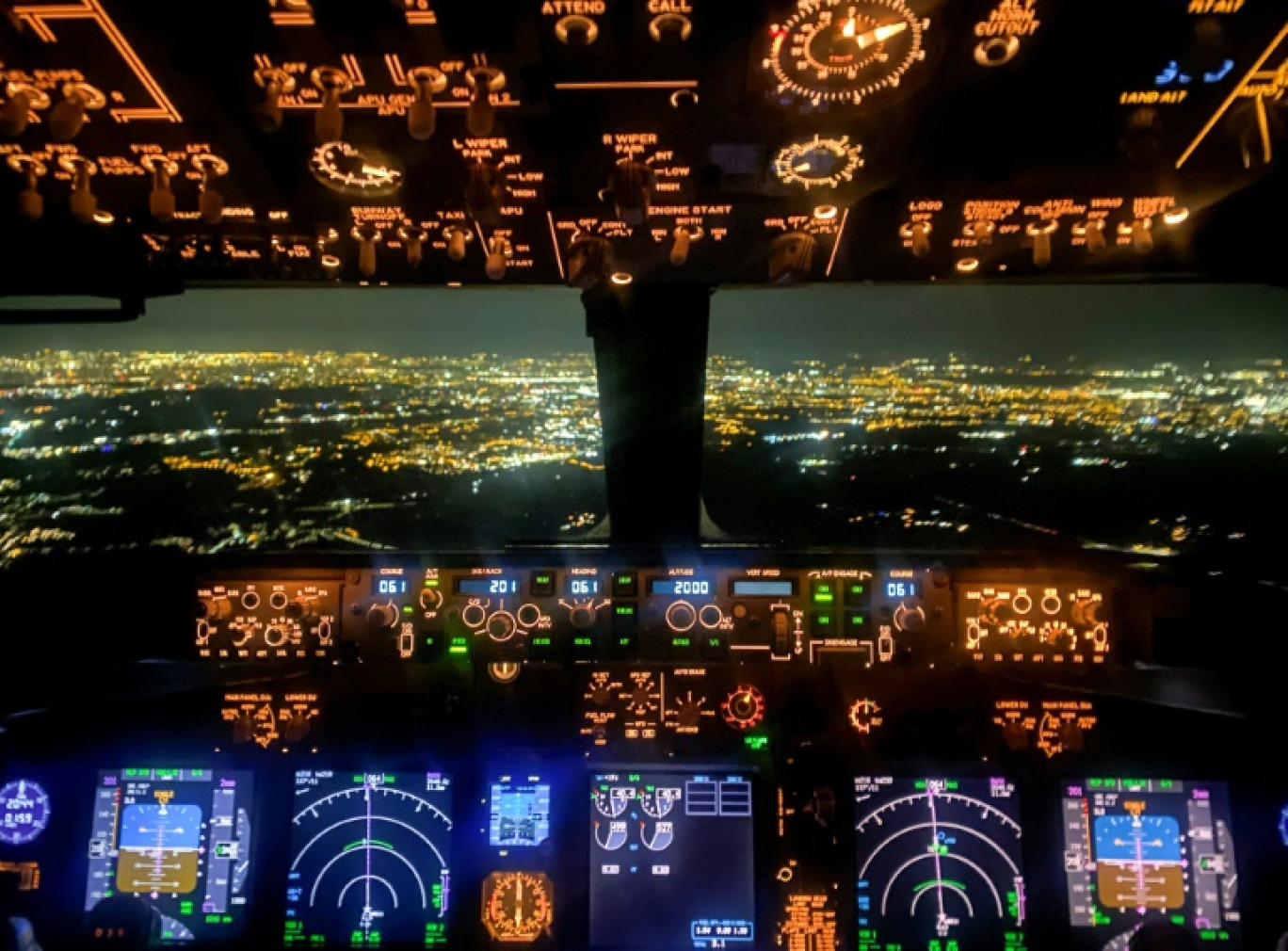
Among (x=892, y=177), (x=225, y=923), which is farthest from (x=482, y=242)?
(x=225, y=923)

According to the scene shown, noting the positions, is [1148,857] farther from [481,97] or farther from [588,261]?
[481,97]

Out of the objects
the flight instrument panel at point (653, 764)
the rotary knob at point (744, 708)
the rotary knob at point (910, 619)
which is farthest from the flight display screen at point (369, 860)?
the rotary knob at point (910, 619)

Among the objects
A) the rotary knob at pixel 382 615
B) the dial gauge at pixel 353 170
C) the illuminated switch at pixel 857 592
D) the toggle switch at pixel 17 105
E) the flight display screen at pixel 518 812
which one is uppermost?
the dial gauge at pixel 353 170

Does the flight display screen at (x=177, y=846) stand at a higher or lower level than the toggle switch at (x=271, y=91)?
lower

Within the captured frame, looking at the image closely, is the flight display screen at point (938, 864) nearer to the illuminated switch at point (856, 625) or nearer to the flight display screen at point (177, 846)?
the illuminated switch at point (856, 625)

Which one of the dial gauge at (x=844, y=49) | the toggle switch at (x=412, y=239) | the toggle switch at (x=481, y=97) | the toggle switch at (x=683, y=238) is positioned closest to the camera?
the dial gauge at (x=844, y=49)

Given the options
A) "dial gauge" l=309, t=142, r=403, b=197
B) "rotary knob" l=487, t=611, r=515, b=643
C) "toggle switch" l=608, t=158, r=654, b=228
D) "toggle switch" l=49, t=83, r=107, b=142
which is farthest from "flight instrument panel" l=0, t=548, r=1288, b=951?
"toggle switch" l=49, t=83, r=107, b=142

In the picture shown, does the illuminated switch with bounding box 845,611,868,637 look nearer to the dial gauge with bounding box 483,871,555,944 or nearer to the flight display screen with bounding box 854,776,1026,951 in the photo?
the flight display screen with bounding box 854,776,1026,951
